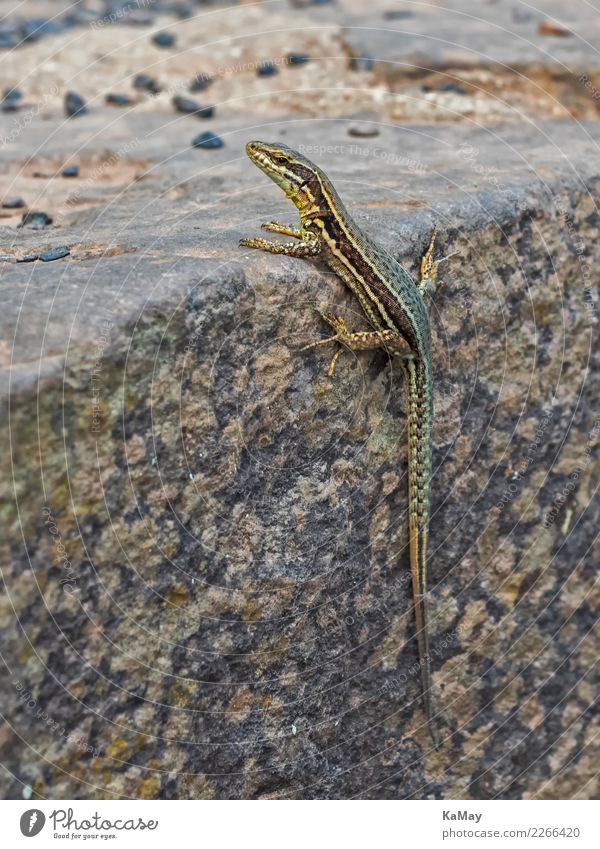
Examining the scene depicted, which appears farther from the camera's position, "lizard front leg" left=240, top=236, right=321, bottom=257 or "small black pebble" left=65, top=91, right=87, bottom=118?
"small black pebble" left=65, top=91, right=87, bottom=118

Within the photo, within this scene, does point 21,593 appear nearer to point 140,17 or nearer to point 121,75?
point 121,75

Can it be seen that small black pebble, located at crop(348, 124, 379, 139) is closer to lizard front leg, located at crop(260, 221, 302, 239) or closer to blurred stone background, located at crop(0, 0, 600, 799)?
blurred stone background, located at crop(0, 0, 600, 799)

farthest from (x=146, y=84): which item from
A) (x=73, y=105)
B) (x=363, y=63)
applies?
(x=363, y=63)

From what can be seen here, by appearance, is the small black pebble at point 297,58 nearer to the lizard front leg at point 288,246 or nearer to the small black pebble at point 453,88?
the small black pebble at point 453,88

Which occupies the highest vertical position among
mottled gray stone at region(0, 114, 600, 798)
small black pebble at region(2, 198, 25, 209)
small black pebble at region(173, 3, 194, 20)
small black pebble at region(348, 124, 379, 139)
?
small black pebble at region(173, 3, 194, 20)

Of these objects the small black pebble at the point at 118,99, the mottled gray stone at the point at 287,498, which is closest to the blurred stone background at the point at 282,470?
the mottled gray stone at the point at 287,498

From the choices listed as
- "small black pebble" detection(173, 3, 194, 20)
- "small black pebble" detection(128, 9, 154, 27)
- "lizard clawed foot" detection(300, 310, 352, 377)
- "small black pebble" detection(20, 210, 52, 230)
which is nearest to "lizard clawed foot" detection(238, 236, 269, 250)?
"lizard clawed foot" detection(300, 310, 352, 377)

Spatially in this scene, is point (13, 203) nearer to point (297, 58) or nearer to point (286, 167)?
point (286, 167)
